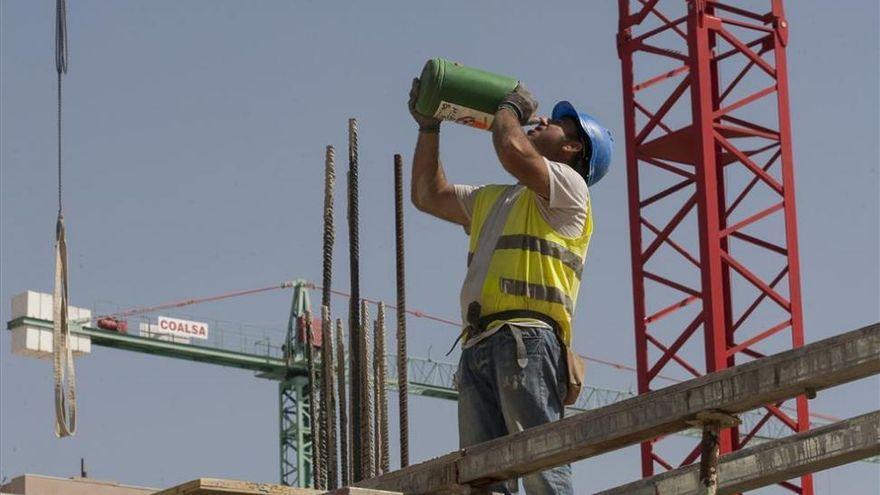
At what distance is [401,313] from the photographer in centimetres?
1309

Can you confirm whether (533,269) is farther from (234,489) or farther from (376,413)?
(376,413)

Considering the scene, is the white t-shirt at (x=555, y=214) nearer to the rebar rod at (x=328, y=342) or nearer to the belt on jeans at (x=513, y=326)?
the belt on jeans at (x=513, y=326)

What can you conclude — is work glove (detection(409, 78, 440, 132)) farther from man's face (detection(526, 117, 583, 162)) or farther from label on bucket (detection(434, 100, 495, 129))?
man's face (detection(526, 117, 583, 162))

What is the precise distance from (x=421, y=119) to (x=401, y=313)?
5.26 metres

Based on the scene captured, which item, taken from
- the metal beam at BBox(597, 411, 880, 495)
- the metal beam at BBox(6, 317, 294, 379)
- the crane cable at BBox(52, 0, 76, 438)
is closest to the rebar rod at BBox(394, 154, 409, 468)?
the crane cable at BBox(52, 0, 76, 438)

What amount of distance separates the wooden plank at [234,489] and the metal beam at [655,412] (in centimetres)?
28

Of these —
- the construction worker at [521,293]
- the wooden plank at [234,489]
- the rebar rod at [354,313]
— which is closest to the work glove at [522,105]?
the construction worker at [521,293]

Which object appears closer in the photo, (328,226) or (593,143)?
(593,143)

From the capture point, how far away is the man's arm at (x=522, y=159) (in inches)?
281

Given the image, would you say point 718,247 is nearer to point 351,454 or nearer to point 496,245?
point 351,454

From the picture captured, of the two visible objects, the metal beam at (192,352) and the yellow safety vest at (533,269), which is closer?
the yellow safety vest at (533,269)

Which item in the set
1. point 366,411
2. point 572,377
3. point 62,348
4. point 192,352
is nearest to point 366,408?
point 366,411

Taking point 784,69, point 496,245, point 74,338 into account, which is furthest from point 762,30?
point 74,338

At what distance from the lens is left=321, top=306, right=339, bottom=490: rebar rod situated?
1281cm
